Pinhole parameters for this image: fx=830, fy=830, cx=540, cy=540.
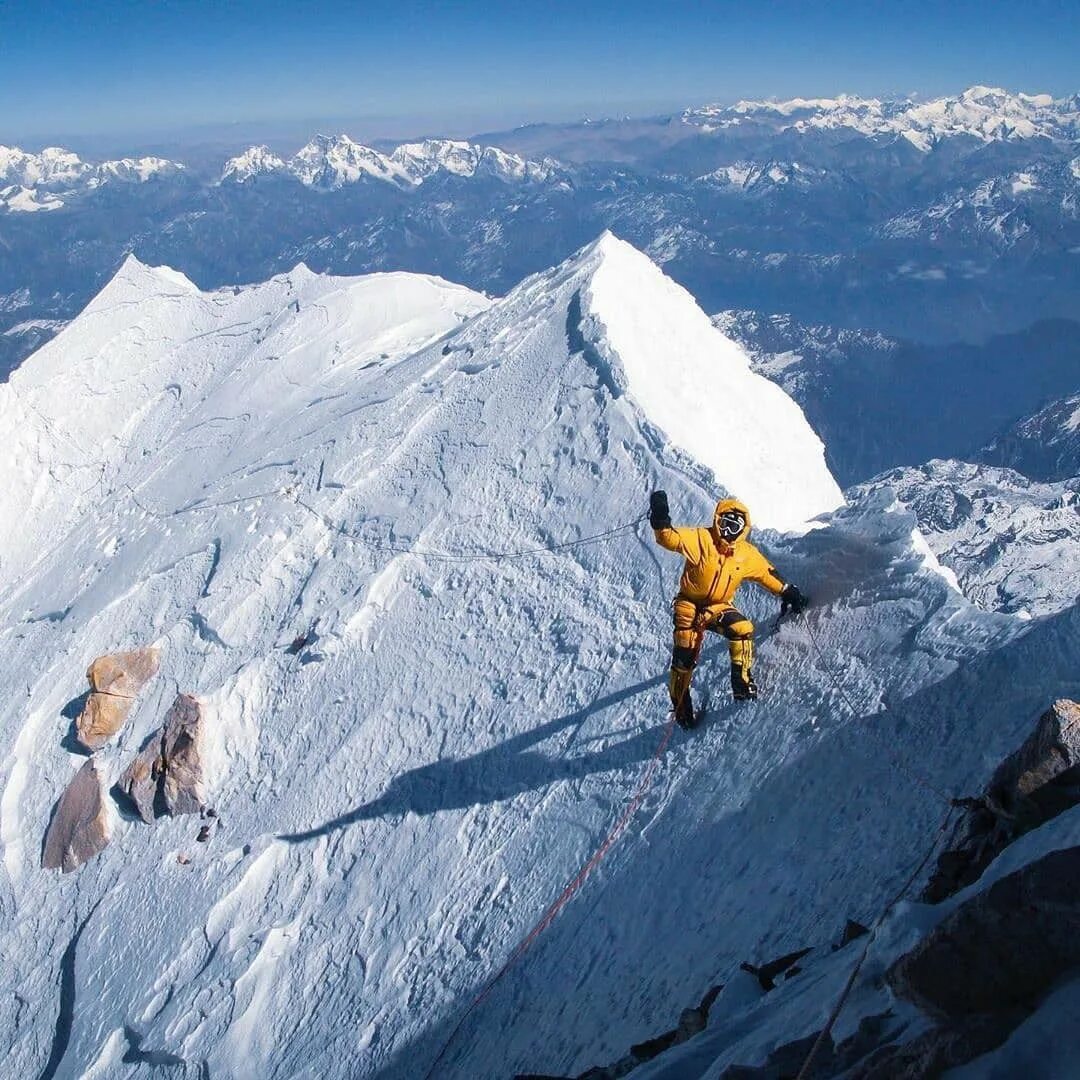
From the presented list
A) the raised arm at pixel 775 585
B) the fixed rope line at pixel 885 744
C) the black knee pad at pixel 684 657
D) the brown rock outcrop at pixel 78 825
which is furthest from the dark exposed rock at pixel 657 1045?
the brown rock outcrop at pixel 78 825

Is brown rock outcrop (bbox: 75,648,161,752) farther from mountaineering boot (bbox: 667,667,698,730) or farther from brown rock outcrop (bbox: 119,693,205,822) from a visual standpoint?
mountaineering boot (bbox: 667,667,698,730)

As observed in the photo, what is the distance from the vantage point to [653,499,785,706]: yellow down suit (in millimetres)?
9469

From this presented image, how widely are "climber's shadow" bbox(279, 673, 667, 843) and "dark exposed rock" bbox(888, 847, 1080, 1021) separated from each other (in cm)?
607

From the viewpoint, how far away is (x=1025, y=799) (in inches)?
247

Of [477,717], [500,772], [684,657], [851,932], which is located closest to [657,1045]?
[851,932]

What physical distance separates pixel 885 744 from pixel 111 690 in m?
14.1

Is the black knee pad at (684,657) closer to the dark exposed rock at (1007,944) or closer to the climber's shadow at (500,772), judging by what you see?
the climber's shadow at (500,772)

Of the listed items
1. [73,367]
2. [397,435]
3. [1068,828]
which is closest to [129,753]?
[397,435]

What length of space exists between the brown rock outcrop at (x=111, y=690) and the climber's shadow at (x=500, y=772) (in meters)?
5.47

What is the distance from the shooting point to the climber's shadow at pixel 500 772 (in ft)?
35.8

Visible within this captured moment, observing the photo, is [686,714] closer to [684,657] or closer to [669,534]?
[684,657]

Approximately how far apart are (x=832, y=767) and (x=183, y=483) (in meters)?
19.5

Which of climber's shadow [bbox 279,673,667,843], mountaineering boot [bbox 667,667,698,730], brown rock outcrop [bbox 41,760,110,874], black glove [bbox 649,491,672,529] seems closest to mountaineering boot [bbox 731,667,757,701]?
mountaineering boot [bbox 667,667,698,730]

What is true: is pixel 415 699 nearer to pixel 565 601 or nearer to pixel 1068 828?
pixel 565 601
